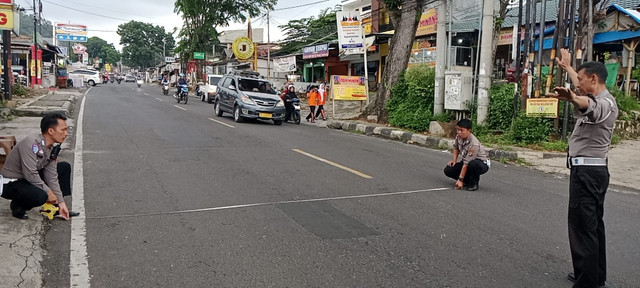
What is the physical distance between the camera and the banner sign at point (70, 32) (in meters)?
77.8

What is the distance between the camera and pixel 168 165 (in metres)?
8.77

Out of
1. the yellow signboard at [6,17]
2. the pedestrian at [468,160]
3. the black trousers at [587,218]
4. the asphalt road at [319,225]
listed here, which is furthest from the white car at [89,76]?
the black trousers at [587,218]

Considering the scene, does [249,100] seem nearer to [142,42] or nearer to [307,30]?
[307,30]

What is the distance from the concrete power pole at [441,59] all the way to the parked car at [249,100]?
224 inches

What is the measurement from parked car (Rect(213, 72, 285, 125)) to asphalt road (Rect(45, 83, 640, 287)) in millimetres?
7503

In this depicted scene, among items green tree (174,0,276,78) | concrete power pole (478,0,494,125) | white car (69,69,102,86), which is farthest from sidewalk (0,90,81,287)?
white car (69,69,102,86)

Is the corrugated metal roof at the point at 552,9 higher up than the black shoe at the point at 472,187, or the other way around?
the corrugated metal roof at the point at 552,9

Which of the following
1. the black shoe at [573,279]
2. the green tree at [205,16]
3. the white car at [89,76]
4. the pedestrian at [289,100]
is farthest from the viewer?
the white car at [89,76]

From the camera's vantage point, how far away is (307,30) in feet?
135

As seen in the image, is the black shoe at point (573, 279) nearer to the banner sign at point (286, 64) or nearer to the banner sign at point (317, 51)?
the banner sign at point (317, 51)

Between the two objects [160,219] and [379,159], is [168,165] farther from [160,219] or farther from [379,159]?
[379,159]

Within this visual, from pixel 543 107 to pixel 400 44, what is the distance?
21.8 ft

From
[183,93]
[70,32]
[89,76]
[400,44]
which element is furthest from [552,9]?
[70,32]

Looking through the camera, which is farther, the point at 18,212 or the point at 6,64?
the point at 6,64
